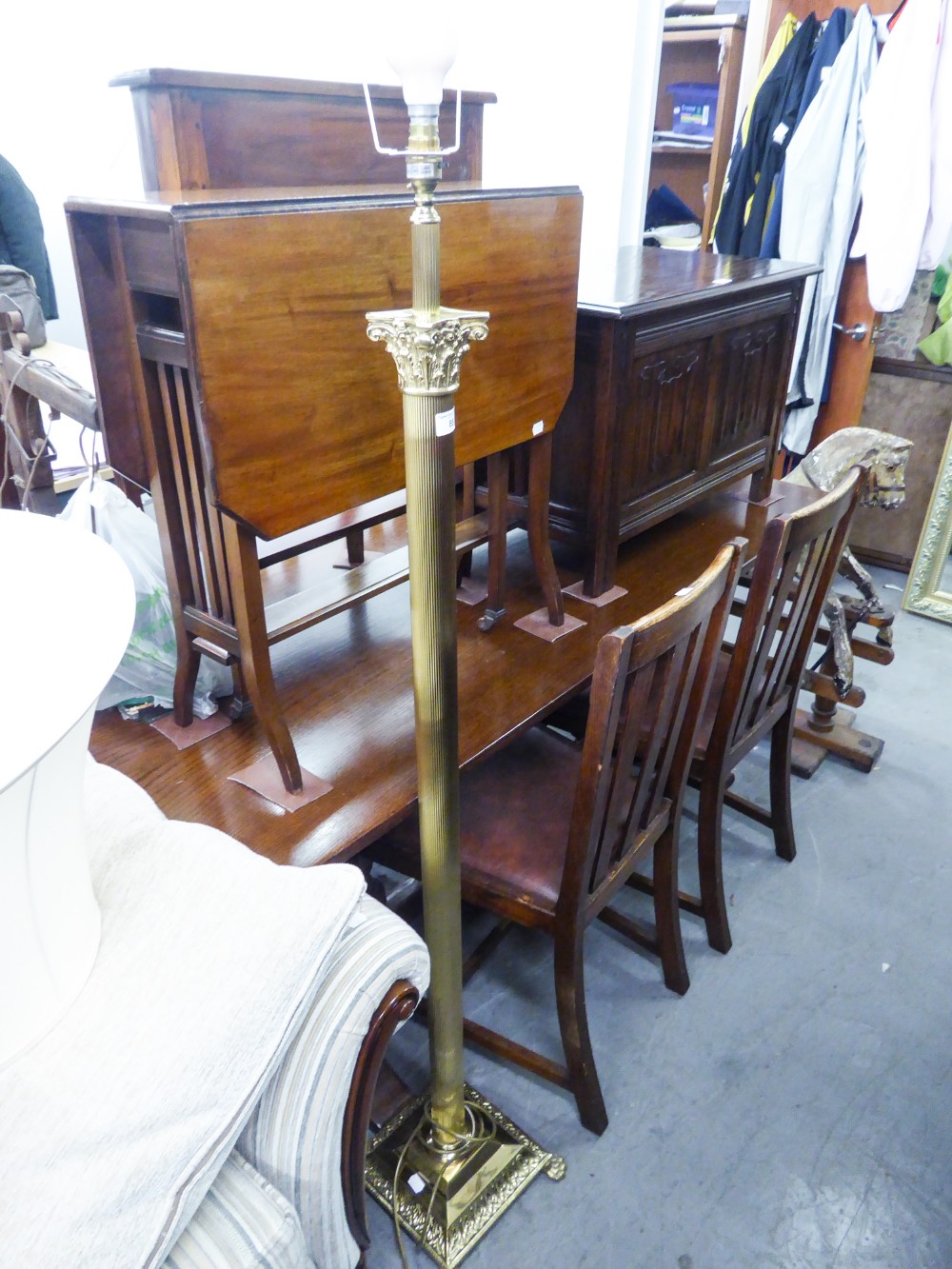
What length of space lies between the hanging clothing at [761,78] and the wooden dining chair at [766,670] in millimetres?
2140

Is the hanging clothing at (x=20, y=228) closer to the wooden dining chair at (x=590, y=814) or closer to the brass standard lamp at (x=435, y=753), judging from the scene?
the wooden dining chair at (x=590, y=814)

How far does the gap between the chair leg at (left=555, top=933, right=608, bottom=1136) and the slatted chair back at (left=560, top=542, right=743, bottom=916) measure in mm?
82

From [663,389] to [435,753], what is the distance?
44.3 inches

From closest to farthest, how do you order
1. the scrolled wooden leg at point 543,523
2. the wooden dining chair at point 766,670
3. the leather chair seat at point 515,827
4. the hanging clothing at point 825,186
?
the leather chair seat at point 515,827 < the wooden dining chair at point 766,670 < the scrolled wooden leg at point 543,523 < the hanging clothing at point 825,186

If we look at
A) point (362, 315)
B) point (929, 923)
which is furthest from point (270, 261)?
point (929, 923)

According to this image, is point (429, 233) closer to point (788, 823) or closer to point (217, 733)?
point (217, 733)

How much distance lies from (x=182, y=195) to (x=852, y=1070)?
1.72 meters

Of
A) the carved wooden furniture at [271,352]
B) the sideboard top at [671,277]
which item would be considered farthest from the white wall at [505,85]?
the carved wooden furniture at [271,352]

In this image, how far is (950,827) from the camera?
87.0 inches

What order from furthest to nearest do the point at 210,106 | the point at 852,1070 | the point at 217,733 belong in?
the point at 852,1070, the point at 217,733, the point at 210,106

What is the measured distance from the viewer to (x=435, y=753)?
1090 mm

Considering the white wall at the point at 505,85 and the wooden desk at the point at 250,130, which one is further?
the white wall at the point at 505,85

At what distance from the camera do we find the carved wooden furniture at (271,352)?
3.45 ft

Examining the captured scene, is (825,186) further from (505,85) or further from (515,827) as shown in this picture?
(515,827)
